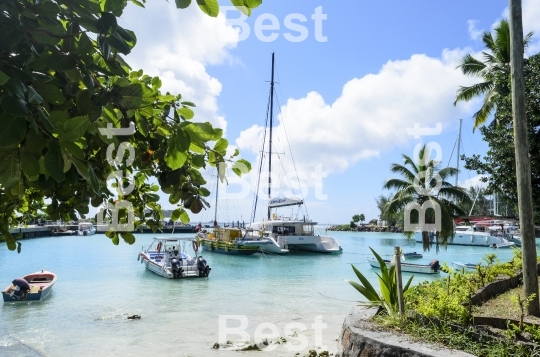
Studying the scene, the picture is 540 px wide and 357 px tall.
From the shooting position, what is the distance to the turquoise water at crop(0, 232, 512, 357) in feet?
37.8

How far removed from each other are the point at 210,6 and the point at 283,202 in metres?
40.7

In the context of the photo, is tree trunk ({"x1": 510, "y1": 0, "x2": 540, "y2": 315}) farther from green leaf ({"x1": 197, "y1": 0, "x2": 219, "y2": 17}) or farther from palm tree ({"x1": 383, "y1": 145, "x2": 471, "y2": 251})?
palm tree ({"x1": 383, "y1": 145, "x2": 471, "y2": 251})

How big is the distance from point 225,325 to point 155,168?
39.0 ft

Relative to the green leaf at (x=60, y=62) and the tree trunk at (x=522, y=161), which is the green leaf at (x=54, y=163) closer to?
the green leaf at (x=60, y=62)

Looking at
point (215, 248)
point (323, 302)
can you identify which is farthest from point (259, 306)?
point (215, 248)

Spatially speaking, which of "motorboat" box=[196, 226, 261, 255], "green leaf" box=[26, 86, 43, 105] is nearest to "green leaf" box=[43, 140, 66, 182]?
"green leaf" box=[26, 86, 43, 105]

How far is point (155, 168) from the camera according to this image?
2484mm

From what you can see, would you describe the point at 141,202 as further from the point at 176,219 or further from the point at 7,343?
the point at 7,343

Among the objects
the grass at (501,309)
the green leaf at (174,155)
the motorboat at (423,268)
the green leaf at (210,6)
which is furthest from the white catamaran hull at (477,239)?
the green leaf at (210,6)

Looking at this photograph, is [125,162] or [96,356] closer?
[125,162]

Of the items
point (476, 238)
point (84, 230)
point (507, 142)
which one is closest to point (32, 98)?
point (507, 142)

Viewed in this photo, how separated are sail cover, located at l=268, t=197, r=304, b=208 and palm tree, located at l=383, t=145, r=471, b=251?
18.9m

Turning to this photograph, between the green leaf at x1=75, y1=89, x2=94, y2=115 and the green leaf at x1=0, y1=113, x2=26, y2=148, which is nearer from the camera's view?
the green leaf at x1=0, y1=113, x2=26, y2=148

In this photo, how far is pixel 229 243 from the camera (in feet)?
122
